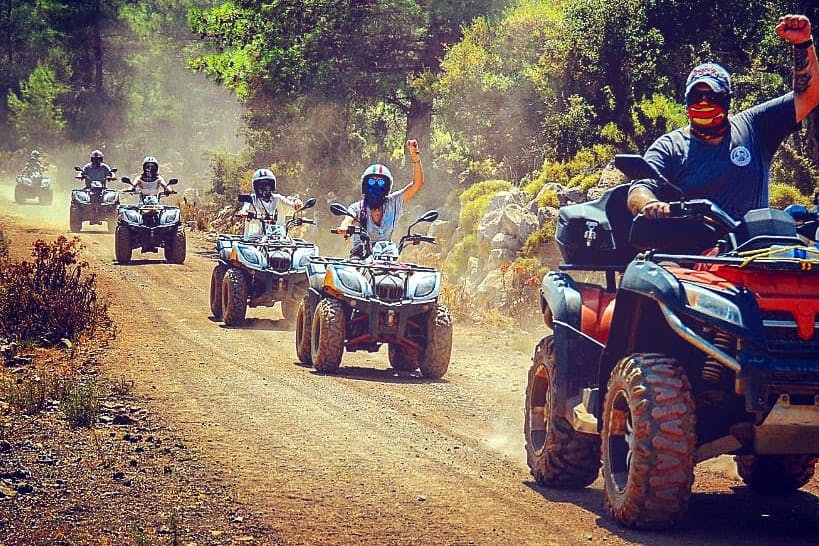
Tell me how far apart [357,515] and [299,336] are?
268 inches

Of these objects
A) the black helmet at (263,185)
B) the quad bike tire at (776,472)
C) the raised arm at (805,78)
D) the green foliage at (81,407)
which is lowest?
the green foliage at (81,407)

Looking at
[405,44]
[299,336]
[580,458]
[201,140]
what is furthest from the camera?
[201,140]

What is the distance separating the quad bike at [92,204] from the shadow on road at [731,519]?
2676cm

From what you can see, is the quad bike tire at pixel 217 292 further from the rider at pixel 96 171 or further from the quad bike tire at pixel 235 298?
the rider at pixel 96 171

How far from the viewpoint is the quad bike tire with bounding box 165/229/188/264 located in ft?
81.6

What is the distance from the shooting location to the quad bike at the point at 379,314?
11.9 m

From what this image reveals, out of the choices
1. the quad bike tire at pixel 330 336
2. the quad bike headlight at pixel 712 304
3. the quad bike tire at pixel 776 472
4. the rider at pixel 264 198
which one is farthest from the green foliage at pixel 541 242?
the quad bike headlight at pixel 712 304

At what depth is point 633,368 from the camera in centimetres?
549

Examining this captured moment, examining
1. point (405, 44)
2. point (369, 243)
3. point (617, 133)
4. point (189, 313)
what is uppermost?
point (405, 44)

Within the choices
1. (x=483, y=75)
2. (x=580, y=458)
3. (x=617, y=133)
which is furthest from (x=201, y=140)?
(x=580, y=458)

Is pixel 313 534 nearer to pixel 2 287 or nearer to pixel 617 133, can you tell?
pixel 2 287

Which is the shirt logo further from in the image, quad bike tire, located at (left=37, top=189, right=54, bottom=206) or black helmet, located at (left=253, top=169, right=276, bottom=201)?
quad bike tire, located at (left=37, top=189, right=54, bottom=206)

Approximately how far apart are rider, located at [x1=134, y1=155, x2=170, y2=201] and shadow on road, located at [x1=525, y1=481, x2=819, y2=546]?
19588 mm

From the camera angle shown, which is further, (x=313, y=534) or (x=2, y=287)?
(x=2, y=287)
